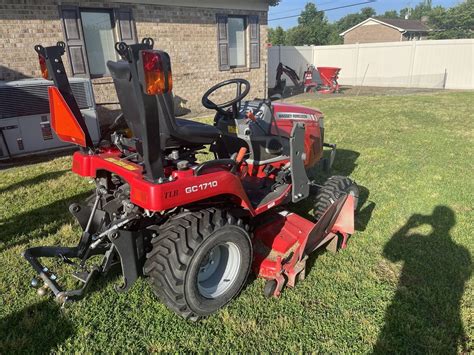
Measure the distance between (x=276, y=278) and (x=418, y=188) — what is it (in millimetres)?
3012

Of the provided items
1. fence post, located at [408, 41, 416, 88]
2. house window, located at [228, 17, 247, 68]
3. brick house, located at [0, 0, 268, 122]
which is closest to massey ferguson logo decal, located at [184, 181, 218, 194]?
brick house, located at [0, 0, 268, 122]

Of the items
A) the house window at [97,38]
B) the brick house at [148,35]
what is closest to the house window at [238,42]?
the brick house at [148,35]

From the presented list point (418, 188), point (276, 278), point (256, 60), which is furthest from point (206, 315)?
A: point (256, 60)

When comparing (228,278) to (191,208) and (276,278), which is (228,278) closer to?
(276,278)

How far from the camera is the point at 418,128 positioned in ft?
27.0

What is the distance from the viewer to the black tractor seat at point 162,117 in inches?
84.8

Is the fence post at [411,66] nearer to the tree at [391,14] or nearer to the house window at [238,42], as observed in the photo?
the house window at [238,42]

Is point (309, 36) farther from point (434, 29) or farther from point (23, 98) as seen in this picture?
point (23, 98)

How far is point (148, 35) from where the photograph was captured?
30.6ft

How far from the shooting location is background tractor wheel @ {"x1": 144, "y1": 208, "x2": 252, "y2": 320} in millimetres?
2250

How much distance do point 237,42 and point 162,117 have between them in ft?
33.4

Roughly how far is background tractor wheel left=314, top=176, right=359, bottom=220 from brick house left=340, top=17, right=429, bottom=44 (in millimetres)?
43416

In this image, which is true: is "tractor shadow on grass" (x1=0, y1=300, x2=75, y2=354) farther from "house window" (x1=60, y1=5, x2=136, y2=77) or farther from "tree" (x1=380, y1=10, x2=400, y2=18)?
"tree" (x1=380, y1=10, x2=400, y2=18)

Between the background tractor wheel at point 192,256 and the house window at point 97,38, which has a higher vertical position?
the house window at point 97,38
